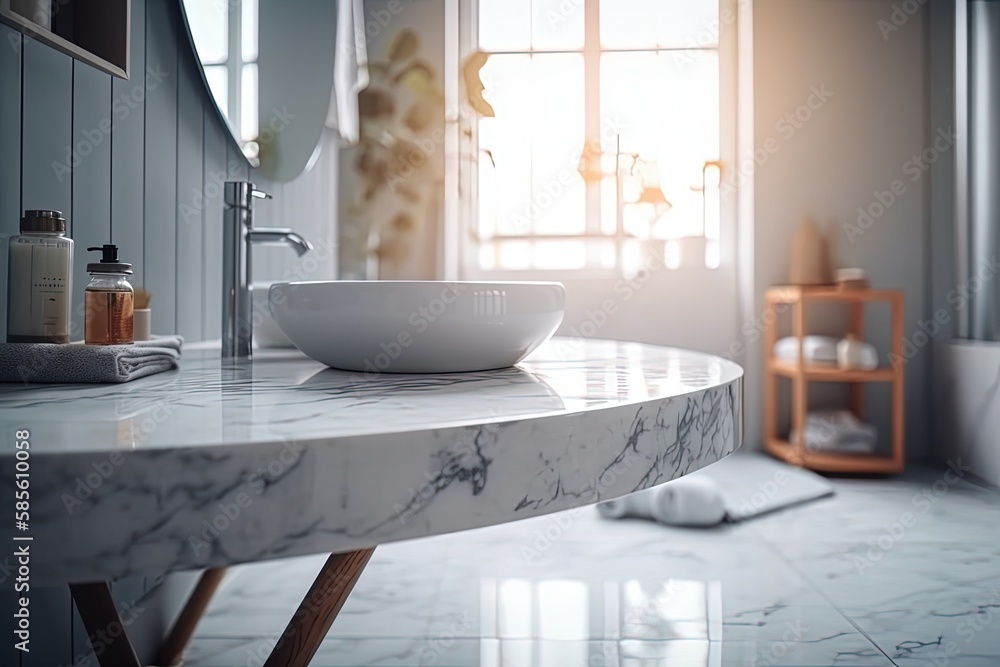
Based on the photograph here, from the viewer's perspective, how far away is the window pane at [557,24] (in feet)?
10.6

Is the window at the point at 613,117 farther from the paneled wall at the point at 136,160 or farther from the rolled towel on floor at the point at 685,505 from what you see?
the paneled wall at the point at 136,160

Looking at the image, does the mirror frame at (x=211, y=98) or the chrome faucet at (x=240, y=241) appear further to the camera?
the mirror frame at (x=211, y=98)

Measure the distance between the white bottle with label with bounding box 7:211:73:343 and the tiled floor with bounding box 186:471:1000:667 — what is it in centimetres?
85

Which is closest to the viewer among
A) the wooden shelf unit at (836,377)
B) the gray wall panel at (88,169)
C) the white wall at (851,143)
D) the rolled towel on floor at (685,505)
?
the gray wall panel at (88,169)

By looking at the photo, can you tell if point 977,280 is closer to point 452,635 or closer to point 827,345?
point 827,345

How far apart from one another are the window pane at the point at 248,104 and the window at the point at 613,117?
1.92 meters

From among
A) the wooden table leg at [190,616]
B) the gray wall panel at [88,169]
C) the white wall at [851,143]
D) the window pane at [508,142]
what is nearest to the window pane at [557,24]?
the window pane at [508,142]

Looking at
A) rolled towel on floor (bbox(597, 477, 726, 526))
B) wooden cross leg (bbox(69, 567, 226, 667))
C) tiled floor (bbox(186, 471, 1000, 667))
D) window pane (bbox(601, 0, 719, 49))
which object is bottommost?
tiled floor (bbox(186, 471, 1000, 667))

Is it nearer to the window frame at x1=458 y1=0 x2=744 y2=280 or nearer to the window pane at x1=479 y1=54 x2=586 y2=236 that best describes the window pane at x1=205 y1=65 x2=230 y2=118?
the window frame at x1=458 y1=0 x2=744 y2=280

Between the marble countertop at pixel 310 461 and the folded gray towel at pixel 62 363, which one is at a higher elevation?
the folded gray towel at pixel 62 363

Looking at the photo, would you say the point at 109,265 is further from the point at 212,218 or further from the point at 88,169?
the point at 212,218

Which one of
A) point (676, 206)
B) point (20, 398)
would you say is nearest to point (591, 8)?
point (676, 206)

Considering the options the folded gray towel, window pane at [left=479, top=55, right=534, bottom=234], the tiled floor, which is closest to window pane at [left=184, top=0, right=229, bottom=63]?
the folded gray towel

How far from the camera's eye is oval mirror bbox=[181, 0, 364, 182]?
4.11 feet
